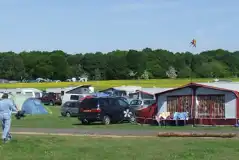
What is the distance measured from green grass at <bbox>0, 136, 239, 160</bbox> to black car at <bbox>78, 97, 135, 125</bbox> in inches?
501

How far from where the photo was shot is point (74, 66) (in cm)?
16638

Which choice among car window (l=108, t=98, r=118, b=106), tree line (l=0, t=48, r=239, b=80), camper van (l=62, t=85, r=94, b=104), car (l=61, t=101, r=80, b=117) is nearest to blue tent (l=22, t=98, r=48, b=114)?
car (l=61, t=101, r=80, b=117)

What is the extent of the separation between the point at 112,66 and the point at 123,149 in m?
146

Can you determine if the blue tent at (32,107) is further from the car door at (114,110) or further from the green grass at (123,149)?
the green grass at (123,149)

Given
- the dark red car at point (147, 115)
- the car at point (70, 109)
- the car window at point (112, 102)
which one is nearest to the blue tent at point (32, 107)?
the car at point (70, 109)

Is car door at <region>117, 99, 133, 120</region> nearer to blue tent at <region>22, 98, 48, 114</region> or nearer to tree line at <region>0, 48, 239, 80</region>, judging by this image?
blue tent at <region>22, 98, 48, 114</region>

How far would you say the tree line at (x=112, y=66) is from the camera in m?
156

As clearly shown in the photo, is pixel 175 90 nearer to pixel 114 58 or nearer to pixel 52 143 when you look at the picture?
pixel 52 143

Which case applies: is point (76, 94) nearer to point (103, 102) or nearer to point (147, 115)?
point (103, 102)

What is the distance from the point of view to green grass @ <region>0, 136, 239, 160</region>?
1519 centimetres

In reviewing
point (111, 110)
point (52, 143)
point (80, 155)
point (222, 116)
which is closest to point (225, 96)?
point (222, 116)

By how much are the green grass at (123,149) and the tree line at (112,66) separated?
129338 mm

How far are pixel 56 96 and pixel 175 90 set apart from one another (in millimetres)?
36404

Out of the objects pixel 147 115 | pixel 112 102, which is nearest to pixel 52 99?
pixel 112 102
